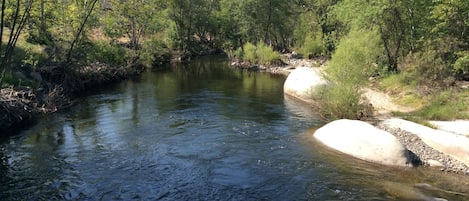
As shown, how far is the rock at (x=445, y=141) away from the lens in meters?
19.0

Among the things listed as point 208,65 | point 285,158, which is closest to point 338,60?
point 285,158

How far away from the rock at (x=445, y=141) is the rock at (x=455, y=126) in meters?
0.75

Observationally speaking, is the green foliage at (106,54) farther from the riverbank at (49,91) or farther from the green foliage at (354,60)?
the green foliage at (354,60)

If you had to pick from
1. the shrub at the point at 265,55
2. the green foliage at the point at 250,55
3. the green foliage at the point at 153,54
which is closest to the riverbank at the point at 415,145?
the shrub at the point at 265,55

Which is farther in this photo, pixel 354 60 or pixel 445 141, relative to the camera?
pixel 354 60

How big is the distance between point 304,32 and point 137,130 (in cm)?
Result: 4015

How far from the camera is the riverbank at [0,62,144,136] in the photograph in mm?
24281

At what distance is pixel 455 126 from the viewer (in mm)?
21172

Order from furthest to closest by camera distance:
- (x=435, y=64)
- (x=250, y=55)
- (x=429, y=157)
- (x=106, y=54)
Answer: (x=250, y=55)
(x=106, y=54)
(x=435, y=64)
(x=429, y=157)

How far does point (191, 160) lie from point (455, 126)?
12792 mm

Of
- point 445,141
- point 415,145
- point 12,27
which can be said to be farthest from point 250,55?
point 445,141

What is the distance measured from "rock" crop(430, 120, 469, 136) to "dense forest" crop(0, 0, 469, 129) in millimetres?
5668

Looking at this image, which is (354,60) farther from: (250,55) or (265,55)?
(250,55)

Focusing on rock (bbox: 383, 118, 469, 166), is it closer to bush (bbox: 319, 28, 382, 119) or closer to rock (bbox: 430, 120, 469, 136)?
rock (bbox: 430, 120, 469, 136)
